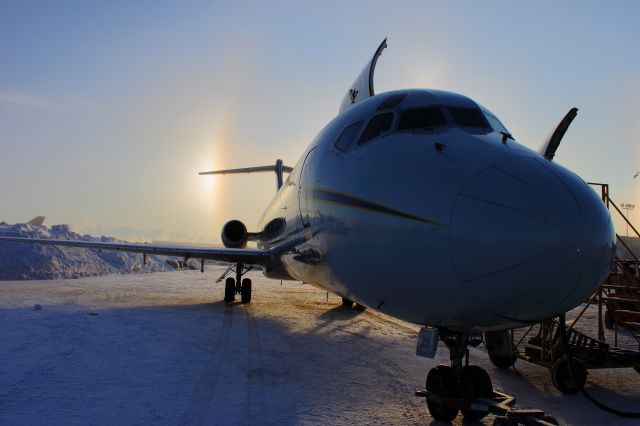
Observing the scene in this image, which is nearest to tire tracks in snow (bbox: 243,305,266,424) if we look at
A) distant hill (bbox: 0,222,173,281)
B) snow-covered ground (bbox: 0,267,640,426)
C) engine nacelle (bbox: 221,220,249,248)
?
snow-covered ground (bbox: 0,267,640,426)

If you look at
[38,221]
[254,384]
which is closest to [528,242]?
[254,384]

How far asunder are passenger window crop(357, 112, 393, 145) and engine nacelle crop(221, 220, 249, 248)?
444 inches

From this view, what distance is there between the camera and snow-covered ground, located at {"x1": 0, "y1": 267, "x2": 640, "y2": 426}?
506 centimetres

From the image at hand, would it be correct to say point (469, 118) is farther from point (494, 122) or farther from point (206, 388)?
point (206, 388)

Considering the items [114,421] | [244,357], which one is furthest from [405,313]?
[244,357]

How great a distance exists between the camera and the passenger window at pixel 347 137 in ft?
17.7

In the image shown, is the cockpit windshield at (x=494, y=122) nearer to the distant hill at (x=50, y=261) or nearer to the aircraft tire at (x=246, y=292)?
the aircraft tire at (x=246, y=292)

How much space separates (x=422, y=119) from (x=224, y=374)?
170 inches

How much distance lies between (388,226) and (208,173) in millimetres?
19509

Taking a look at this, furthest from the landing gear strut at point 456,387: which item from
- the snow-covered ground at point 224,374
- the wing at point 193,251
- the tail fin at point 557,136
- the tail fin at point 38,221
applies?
the tail fin at point 38,221

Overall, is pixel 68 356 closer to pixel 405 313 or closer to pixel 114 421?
pixel 114 421

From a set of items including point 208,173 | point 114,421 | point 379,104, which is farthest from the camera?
point 208,173

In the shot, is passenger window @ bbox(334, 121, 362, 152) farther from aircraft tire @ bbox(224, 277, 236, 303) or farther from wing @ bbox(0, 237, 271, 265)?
aircraft tire @ bbox(224, 277, 236, 303)

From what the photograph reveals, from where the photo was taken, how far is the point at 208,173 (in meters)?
22.5
